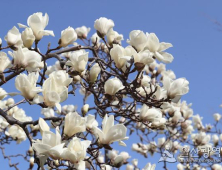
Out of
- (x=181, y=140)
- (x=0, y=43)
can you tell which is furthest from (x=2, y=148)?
(x=181, y=140)

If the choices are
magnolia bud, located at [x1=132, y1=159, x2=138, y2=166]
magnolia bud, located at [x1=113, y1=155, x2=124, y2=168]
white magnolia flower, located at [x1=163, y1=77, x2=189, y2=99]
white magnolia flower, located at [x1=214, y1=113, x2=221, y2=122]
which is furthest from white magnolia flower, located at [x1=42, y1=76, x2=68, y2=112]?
white magnolia flower, located at [x1=214, y1=113, x2=221, y2=122]

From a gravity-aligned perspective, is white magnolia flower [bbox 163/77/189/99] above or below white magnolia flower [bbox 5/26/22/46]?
below

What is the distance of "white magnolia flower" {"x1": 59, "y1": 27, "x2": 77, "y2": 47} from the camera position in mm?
1485

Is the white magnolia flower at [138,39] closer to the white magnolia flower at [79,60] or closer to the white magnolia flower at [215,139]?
the white magnolia flower at [79,60]

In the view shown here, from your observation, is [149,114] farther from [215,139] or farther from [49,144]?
[215,139]

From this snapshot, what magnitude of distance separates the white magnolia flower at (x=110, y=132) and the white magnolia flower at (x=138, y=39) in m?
0.42

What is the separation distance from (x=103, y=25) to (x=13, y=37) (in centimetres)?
48

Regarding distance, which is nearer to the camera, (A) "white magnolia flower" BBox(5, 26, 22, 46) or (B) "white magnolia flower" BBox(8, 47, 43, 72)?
(B) "white magnolia flower" BBox(8, 47, 43, 72)

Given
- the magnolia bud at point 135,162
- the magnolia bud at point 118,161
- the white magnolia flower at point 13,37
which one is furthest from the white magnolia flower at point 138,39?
the magnolia bud at point 135,162

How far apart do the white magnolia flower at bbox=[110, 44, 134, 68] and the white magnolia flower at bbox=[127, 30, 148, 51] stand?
5 centimetres

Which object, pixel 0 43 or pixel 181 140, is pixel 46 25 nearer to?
pixel 0 43

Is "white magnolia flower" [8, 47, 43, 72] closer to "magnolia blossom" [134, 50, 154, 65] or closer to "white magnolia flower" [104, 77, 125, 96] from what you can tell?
"white magnolia flower" [104, 77, 125, 96]

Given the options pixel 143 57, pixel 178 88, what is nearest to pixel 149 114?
pixel 178 88

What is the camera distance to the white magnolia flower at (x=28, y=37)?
4.55ft
